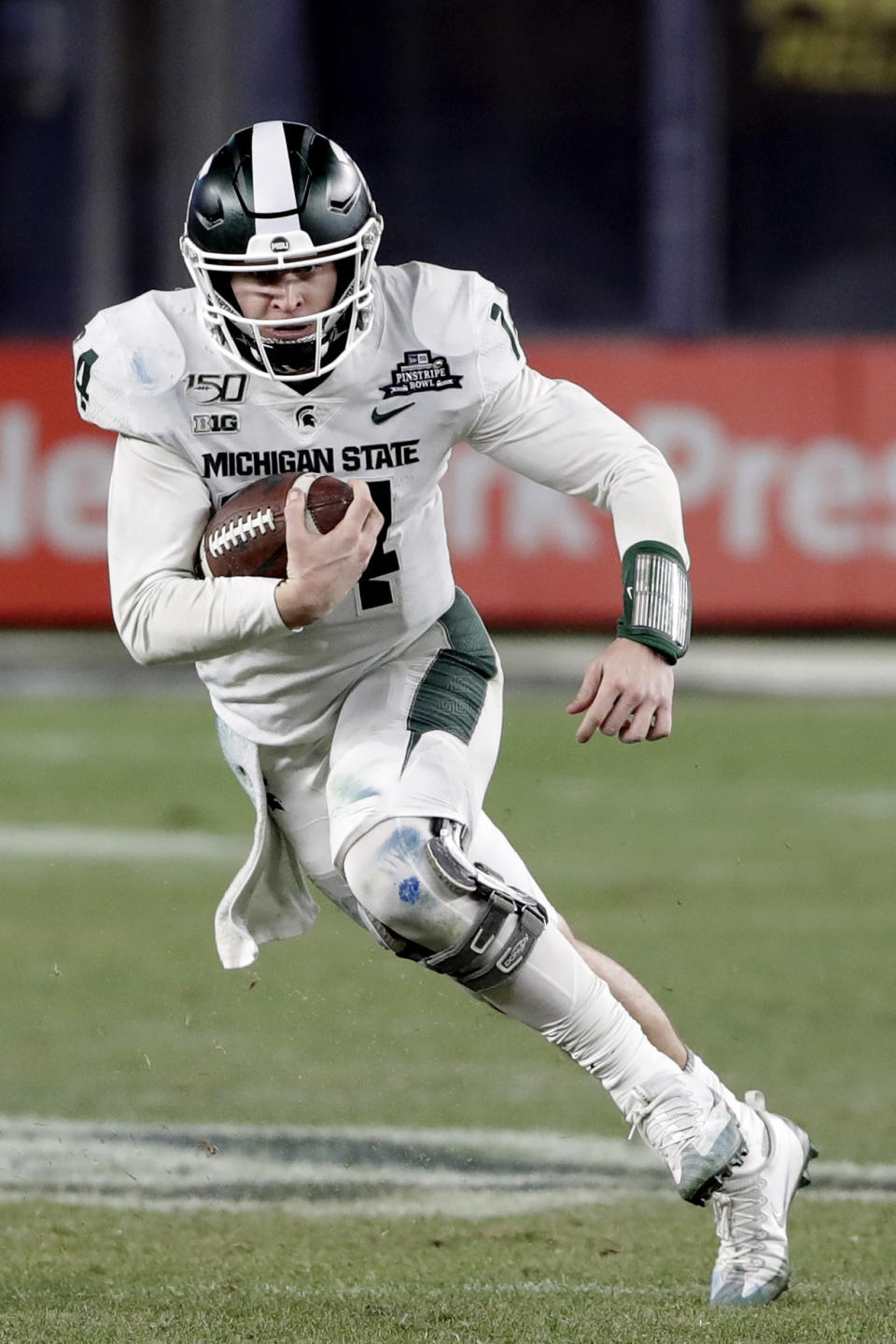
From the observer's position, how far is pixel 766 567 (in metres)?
12.4

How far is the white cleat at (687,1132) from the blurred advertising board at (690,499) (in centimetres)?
847

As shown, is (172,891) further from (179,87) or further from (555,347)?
(179,87)

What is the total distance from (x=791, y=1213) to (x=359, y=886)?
3.71 ft

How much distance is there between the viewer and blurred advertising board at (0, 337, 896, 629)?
1223 cm

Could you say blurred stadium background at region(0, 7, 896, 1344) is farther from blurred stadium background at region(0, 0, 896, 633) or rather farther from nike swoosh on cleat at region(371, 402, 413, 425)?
nike swoosh on cleat at region(371, 402, 413, 425)

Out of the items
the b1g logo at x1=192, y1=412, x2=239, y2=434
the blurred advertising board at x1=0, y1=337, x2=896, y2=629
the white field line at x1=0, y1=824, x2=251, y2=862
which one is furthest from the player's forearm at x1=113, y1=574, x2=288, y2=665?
the blurred advertising board at x1=0, y1=337, x2=896, y2=629

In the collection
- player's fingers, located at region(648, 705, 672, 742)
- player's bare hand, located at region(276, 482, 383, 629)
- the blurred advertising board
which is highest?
player's bare hand, located at region(276, 482, 383, 629)

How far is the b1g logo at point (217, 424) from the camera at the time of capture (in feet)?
12.8

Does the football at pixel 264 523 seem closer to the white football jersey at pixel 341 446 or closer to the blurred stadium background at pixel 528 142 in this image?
the white football jersey at pixel 341 446

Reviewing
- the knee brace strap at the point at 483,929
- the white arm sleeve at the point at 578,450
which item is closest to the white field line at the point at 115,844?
the white arm sleeve at the point at 578,450

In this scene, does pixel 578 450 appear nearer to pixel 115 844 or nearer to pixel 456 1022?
pixel 456 1022

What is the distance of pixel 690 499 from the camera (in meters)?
12.3

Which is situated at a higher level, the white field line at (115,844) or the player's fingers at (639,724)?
the player's fingers at (639,724)

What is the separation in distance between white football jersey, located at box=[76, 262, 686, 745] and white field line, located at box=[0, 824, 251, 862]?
11.7 ft
